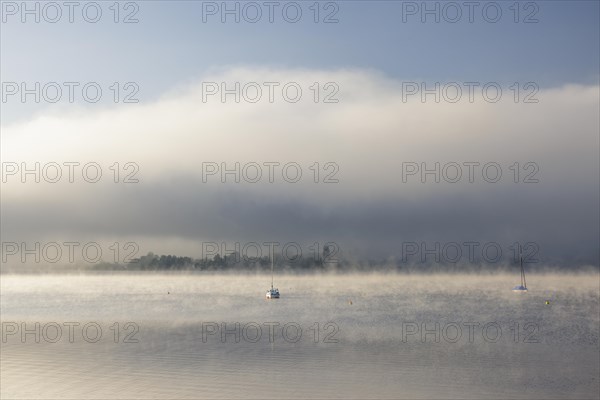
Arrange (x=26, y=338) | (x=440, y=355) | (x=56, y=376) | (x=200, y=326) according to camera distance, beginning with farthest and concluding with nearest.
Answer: (x=200, y=326) < (x=26, y=338) < (x=440, y=355) < (x=56, y=376)

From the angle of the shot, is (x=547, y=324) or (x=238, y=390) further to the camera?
(x=547, y=324)

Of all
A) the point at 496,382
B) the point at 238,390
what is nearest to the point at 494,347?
the point at 496,382

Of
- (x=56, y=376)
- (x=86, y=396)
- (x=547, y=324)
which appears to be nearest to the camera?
(x=86, y=396)

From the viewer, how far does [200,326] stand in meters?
84.4

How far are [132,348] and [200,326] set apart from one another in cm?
2563

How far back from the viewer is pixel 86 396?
36.7 meters

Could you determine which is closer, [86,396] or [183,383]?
[86,396]

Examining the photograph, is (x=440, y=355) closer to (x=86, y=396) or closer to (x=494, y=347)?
(x=494, y=347)

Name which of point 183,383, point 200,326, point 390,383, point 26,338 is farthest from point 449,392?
point 200,326

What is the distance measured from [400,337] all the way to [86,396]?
39188 millimetres

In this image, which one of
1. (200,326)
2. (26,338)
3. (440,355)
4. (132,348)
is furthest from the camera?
(200,326)

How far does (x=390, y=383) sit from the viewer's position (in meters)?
40.8

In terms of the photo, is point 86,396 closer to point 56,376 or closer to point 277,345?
point 56,376

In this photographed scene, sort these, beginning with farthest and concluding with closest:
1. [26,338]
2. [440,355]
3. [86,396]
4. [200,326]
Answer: [200,326] → [26,338] → [440,355] → [86,396]
